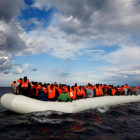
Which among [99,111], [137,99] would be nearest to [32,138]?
[99,111]

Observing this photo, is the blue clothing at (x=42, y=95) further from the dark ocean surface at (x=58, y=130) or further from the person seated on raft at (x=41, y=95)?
the dark ocean surface at (x=58, y=130)

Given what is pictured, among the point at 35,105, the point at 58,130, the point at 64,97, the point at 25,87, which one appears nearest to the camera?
the point at 58,130

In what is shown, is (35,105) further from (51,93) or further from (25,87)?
(51,93)

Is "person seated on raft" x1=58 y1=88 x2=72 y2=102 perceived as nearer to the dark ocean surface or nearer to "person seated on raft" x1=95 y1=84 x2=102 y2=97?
the dark ocean surface

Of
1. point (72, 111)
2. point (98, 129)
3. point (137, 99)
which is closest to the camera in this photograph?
point (98, 129)

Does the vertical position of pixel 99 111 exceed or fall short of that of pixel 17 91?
it falls short

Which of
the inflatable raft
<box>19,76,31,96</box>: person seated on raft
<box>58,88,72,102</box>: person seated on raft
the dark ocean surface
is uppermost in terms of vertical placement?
<box>19,76,31,96</box>: person seated on raft

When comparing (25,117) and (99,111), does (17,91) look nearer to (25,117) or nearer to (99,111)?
(25,117)

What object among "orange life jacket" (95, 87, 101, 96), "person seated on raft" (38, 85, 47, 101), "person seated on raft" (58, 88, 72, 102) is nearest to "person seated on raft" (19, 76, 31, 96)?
"person seated on raft" (38, 85, 47, 101)

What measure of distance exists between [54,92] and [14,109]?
9.74 ft

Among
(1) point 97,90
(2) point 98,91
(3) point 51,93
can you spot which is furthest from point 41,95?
(2) point 98,91

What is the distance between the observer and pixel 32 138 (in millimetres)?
6316

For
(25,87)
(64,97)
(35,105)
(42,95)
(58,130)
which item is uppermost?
(25,87)

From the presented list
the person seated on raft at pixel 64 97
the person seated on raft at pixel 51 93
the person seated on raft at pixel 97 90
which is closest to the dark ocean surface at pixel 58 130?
the person seated on raft at pixel 64 97
